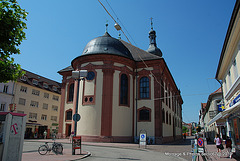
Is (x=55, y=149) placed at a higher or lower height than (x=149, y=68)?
lower

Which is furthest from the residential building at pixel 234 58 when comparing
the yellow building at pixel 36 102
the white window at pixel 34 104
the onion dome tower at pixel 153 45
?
the white window at pixel 34 104

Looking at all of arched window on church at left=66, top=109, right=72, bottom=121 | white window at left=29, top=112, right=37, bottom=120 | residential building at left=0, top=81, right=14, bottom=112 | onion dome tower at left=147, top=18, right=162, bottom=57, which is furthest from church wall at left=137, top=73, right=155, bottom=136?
white window at left=29, top=112, right=37, bottom=120

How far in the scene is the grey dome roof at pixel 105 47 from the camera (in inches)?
1133

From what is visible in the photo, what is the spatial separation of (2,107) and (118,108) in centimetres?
2230

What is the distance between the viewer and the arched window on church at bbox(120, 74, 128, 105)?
2802 cm

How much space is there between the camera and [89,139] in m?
25.3

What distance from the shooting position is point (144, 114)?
92.2ft

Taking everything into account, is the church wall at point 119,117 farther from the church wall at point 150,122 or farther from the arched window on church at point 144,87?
the arched window on church at point 144,87

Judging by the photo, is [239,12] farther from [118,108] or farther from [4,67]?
[118,108]

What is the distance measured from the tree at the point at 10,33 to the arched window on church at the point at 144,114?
2079cm

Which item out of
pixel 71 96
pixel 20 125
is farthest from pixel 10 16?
pixel 71 96

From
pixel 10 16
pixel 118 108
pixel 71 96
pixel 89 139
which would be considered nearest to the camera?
pixel 10 16

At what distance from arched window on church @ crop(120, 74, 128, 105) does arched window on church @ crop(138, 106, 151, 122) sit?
234 cm

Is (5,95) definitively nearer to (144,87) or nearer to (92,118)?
(92,118)
